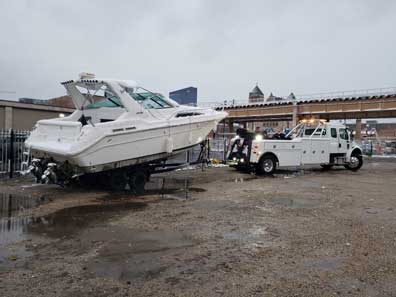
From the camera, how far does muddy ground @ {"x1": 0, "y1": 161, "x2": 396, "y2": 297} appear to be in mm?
4043

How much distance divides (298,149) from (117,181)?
9.15 meters

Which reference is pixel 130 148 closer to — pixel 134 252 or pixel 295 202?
pixel 295 202

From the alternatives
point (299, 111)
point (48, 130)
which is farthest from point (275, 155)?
point (299, 111)

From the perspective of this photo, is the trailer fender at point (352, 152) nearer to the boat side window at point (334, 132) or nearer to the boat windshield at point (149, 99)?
the boat side window at point (334, 132)

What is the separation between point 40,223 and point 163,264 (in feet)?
10.2

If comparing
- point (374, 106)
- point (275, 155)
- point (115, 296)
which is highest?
point (374, 106)

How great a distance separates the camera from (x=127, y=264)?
4645mm

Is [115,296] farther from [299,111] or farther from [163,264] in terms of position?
[299,111]

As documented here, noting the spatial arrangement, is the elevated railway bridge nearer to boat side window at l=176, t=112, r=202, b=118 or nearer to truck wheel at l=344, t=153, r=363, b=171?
truck wheel at l=344, t=153, r=363, b=171

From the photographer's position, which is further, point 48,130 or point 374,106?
→ point 374,106

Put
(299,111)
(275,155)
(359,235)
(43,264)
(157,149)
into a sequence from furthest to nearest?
1. (299,111)
2. (275,155)
3. (157,149)
4. (359,235)
5. (43,264)

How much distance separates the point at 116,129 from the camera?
908 centimetres

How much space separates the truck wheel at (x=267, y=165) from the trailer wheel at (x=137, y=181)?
642 cm

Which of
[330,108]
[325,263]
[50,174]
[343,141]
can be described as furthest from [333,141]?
[330,108]
